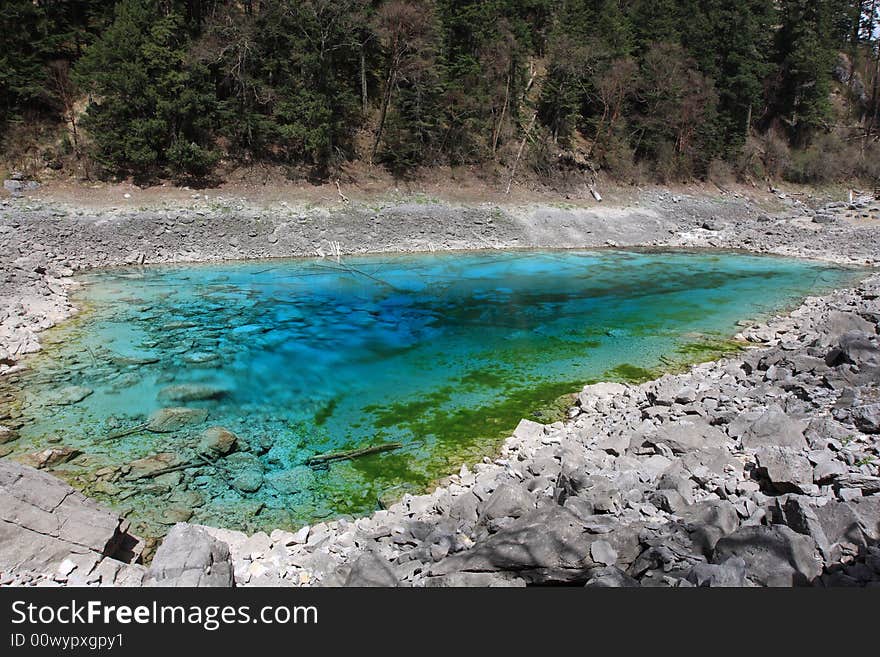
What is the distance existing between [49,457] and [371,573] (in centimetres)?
499

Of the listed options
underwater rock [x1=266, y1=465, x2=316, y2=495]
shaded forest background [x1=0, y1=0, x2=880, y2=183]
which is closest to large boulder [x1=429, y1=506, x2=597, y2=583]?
underwater rock [x1=266, y1=465, x2=316, y2=495]

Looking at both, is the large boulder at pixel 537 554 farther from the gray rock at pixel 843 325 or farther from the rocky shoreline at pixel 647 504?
the gray rock at pixel 843 325

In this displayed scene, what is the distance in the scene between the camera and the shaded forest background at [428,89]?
2305 centimetres

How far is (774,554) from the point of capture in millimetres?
3361

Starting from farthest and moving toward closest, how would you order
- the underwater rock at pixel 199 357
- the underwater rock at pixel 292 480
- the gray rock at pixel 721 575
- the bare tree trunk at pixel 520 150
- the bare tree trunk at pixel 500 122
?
the bare tree trunk at pixel 500 122 → the bare tree trunk at pixel 520 150 → the underwater rock at pixel 199 357 → the underwater rock at pixel 292 480 → the gray rock at pixel 721 575

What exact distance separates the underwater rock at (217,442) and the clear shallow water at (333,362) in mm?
172

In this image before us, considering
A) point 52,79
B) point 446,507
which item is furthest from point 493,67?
point 446,507

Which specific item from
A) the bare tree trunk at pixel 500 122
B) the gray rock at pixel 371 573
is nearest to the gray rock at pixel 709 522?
the gray rock at pixel 371 573

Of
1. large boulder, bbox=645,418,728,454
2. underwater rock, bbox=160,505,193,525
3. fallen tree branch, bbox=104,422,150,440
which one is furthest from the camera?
fallen tree branch, bbox=104,422,150,440

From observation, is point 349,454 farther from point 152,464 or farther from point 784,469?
point 784,469

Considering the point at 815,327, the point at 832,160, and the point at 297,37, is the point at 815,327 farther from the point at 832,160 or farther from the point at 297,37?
the point at 832,160

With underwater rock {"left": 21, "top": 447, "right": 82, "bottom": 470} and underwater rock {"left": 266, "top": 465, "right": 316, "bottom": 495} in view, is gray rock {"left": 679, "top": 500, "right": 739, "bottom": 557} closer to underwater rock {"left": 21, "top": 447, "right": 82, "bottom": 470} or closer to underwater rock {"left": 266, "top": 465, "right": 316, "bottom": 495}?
underwater rock {"left": 266, "top": 465, "right": 316, "bottom": 495}

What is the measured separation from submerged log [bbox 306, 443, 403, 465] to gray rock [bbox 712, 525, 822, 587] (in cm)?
427

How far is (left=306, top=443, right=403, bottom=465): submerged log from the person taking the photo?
660cm
